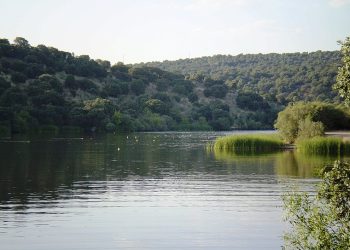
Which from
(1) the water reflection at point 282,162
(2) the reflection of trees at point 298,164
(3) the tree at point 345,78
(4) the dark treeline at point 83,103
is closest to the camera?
(3) the tree at point 345,78

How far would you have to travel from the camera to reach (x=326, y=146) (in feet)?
223

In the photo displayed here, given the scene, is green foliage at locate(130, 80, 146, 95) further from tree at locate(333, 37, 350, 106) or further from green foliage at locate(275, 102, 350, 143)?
tree at locate(333, 37, 350, 106)

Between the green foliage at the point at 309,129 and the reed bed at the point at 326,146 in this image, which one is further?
the green foliage at the point at 309,129

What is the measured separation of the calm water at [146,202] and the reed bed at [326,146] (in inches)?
276

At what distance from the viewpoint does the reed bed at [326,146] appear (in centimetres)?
6757

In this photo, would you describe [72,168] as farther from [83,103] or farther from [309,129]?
[83,103]

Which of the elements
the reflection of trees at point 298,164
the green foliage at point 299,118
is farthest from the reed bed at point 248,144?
the reflection of trees at point 298,164

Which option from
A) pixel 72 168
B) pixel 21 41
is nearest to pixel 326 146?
pixel 72 168

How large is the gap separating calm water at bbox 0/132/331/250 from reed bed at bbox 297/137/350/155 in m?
7.01

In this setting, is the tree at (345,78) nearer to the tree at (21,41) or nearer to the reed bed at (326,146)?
the reed bed at (326,146)

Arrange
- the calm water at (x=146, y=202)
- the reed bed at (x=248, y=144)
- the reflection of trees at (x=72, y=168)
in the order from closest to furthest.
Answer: the calm water at (x=146, y=202), the reflection of trees at (x=72, y=168), the reed bed at (x=248, y=144)

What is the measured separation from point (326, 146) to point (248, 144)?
33.2 feet

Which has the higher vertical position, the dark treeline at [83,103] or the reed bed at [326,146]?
the dark treeline at [83,103]

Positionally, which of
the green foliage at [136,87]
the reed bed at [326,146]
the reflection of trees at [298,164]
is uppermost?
the green foliage at [136,87]
